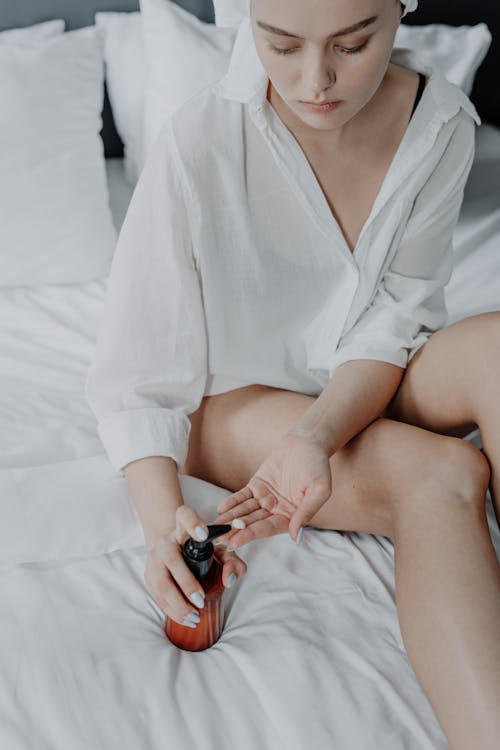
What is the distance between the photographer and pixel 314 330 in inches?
49.8

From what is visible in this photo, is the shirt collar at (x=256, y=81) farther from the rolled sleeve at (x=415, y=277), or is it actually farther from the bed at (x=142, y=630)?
the bed at (x=142, y=630)

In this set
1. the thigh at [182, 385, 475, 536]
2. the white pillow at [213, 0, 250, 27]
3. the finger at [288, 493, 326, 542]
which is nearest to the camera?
the finger at [288, 493, 326, 542]

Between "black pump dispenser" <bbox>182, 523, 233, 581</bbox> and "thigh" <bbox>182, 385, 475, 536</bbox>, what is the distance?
0.23m

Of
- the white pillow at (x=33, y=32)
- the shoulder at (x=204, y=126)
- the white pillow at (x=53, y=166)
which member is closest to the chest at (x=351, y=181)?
the shoulder at (x=204, y=126)

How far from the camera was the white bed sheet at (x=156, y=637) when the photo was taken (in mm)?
895

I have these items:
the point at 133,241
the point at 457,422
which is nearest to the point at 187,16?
the point at 133,241

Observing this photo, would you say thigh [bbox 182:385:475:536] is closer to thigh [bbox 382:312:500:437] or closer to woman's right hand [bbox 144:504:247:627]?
thigh [bbox 382:312:500:437]

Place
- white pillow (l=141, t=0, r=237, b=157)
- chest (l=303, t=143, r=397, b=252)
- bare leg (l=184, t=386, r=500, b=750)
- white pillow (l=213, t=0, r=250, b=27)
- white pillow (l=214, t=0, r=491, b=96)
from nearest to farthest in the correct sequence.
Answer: bare leg (l=184, t=386, r=500, b=750)
chest (l=303, t=143, r=397, b=252)
white pillow (l=213, t=0, r=250, b=27)
white pillow (l=141, t=0, r=237, b=157)
white pillow (l=214, t=0, r=491, b=96)

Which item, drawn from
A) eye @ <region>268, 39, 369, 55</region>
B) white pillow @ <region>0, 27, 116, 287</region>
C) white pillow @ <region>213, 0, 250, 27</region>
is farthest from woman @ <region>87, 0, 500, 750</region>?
white pillow @ <region>0, 27, 116, 287</region>

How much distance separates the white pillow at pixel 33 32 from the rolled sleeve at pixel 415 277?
88cm

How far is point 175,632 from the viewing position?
1.00 meters

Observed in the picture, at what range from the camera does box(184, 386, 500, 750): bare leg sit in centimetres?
86

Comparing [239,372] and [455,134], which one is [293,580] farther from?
[455,134]

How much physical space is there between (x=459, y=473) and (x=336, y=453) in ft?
0.56
